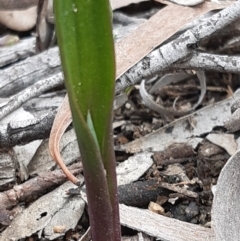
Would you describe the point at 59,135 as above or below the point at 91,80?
below

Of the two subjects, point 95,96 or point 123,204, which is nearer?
point 95,96

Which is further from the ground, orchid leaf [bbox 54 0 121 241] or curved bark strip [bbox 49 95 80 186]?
orchid leaf [bbox 54 0 121 241]

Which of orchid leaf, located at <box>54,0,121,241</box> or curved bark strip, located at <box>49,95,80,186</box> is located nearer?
orchid leaf, located at <box>54,0,121,241</box>

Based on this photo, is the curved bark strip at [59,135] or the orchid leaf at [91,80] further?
the curved bark strip at [59,135]

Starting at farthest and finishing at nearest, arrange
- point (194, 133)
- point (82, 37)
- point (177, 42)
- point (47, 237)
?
point (194, 133) < point (177, 42) < point (47, 237) < point (82, 37)

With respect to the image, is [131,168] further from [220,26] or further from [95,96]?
[95,96]

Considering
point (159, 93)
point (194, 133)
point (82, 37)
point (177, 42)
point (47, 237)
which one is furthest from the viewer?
point (159, 93)

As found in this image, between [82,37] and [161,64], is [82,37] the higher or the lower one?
the higher one

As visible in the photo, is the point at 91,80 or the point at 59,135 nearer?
the point at 91,80

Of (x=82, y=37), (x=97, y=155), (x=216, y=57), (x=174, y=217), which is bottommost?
(x=174, y=217)

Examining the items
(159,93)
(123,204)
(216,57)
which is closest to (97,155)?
(123,204)

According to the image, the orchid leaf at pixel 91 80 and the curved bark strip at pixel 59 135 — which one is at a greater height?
the orchid leaf at pixel 91 80
